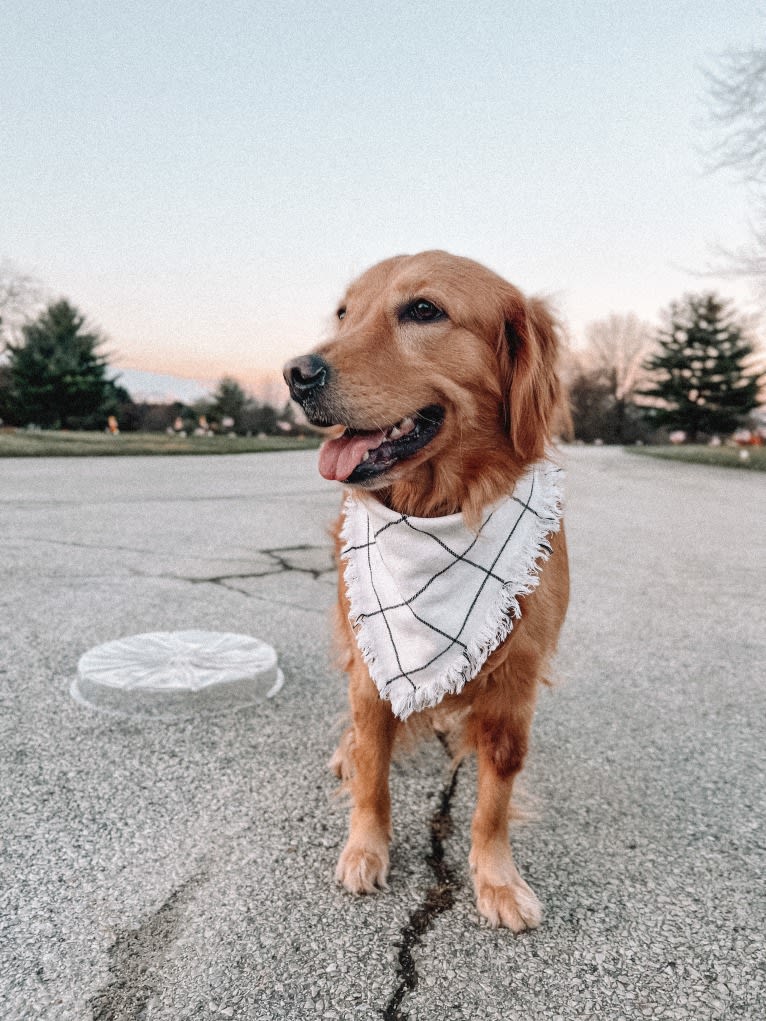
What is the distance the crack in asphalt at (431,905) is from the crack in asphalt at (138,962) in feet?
1.66

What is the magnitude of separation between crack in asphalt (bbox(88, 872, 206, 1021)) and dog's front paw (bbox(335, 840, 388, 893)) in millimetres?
393

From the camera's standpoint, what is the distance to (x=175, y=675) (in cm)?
293

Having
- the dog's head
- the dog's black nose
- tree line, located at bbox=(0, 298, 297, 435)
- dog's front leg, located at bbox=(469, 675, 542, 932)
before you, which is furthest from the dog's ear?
tree line, located at bbox=(0, 298, 297, 435)

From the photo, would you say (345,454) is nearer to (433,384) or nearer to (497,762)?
(433,384)

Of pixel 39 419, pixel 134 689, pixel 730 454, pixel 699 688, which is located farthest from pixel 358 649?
pixel 39 419

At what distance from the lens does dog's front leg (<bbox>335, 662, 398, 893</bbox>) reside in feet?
6.56

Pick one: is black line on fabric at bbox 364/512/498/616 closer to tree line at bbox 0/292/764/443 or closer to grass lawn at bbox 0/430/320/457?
grass lawn at bbox 0/430/320/457

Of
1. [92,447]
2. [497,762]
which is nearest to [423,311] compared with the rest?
[497,762]

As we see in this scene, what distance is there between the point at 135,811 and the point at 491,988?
114 cm

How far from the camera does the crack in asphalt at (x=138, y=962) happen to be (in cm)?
146

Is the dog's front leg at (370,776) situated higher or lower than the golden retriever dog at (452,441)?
lower

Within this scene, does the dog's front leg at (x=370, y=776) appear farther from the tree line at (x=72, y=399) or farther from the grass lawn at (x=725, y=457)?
the tree line at (x=72, y=399)

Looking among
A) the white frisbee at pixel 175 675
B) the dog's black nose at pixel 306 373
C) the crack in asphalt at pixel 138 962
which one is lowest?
the crack in asphalt at pixel 138 962

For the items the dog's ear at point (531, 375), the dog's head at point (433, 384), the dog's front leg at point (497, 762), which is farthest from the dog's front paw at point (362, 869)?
the dog's ear at point (531, 375)
